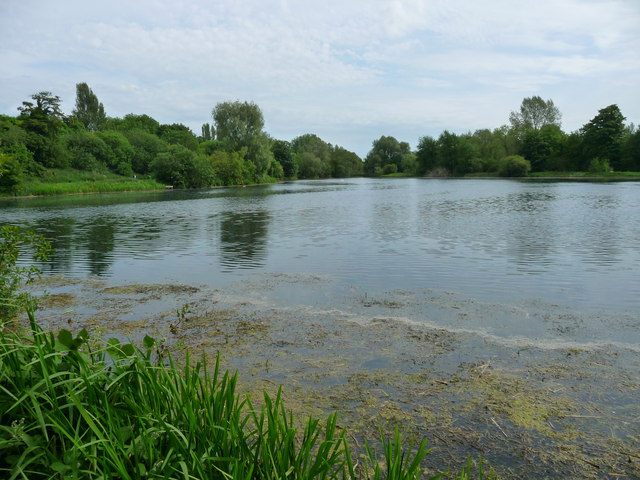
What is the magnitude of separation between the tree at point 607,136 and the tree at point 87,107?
104987mm

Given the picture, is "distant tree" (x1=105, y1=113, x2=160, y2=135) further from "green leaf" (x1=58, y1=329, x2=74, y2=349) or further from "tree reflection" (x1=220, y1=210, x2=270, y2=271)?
"green leaf" (x1=58, y1=329, x2=74, y2=349)

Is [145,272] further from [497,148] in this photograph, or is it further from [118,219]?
[497,148]

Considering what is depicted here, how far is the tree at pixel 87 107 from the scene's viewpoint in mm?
112312

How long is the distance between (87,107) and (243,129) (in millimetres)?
50676

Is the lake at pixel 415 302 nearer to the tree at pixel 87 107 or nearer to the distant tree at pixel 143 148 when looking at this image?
the distant tree at pixel 143 148

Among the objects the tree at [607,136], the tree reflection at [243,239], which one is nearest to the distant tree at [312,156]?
the tree at [607,136]

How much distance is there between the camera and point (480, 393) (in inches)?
213

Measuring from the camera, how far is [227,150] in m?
86.2

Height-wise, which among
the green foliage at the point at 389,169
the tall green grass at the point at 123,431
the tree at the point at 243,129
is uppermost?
the tree at the point at 243,129

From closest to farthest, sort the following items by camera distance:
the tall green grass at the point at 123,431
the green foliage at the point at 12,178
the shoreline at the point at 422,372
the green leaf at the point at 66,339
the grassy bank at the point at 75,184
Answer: the tall green grass at the point at 123,431
the green leaf at the point at 66,339
the shoreline at the point at 422,372
the green foliage at the point at 12,178
the grassy bank at the point at 75,184

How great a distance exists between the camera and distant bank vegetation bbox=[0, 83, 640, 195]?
6743 centimetres

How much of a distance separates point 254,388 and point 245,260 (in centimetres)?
980

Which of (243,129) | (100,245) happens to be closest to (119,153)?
(243,129)

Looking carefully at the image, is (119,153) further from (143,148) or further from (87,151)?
(143,148)
